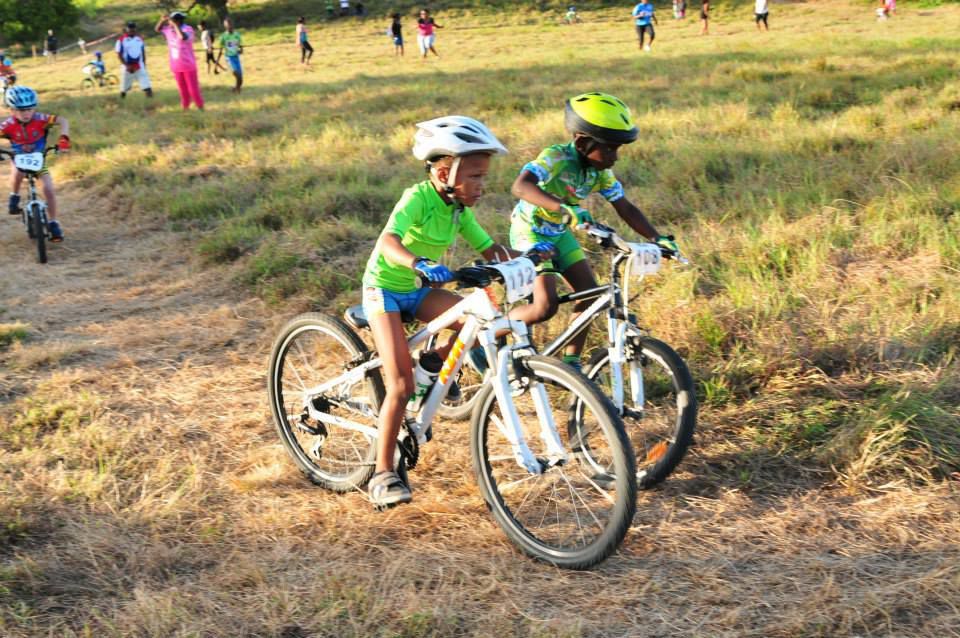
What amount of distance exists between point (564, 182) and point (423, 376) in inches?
55.1

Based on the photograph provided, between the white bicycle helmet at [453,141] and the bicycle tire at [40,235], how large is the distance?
6500mm

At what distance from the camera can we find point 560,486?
4.17m

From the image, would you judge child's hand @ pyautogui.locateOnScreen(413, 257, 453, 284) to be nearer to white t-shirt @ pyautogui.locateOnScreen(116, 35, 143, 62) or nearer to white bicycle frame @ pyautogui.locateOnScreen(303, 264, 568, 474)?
white bicycle frame @ pyautogui.locateOnScreen(303, 264, 568, 474)

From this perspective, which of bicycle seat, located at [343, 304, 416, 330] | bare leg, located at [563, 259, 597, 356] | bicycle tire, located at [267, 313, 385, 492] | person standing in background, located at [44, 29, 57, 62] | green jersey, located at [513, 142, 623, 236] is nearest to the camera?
bicycle seat, located at [343, 304, 416, 330]

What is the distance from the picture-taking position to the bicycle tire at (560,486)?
131 inches

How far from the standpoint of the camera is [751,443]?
4488mm

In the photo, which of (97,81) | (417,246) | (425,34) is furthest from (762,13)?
(417,246)

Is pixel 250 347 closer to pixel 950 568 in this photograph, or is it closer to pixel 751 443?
pixel 751 443

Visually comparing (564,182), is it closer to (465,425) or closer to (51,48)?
(465,425)

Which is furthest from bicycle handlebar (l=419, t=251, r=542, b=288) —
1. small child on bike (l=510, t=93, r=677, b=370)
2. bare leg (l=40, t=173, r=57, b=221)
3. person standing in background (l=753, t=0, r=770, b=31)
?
person standing in background (l=753, t=0, r=770, b=31)

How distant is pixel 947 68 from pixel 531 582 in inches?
547

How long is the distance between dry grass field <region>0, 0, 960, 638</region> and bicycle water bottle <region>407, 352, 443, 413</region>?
19.0 inches

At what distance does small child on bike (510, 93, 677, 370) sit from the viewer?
4.43m

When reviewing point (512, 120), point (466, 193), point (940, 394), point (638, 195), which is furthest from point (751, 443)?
point (512, 120)
